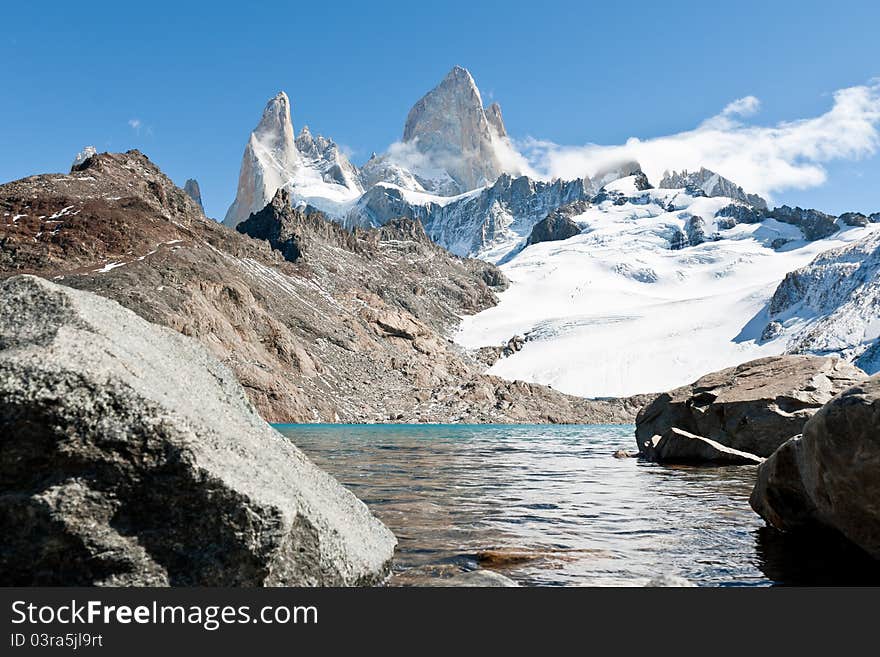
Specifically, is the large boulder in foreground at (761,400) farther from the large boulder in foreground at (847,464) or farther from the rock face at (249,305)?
the rock face at (249,305)

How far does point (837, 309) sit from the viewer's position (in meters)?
176

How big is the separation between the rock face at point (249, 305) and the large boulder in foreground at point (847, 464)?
227ft

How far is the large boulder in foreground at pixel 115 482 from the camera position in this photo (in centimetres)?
479

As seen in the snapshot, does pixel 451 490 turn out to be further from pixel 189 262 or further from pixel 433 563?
pixel 189 262

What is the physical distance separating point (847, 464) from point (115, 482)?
822 centimetres

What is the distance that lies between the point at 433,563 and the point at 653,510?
7435mm

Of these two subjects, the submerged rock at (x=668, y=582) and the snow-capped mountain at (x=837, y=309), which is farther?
the snow-capped mountain at (x=837, y=309)

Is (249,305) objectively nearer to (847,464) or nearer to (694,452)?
(694,452)

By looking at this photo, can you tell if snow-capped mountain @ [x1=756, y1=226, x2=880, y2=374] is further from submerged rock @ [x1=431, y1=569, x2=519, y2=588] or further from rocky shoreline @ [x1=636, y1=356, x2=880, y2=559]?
submerged rock @ [x1=431, y1=569, x2=519, y2=588]

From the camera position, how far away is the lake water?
8.51m

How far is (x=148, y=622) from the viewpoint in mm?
4738

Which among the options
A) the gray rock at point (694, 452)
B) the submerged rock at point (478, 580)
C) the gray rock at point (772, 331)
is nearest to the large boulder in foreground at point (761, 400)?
the gray rock at point (694, 452)

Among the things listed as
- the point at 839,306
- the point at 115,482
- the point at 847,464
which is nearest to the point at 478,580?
the point at 115,482

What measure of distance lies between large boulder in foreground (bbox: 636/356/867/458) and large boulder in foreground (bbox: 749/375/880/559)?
14704 mm
